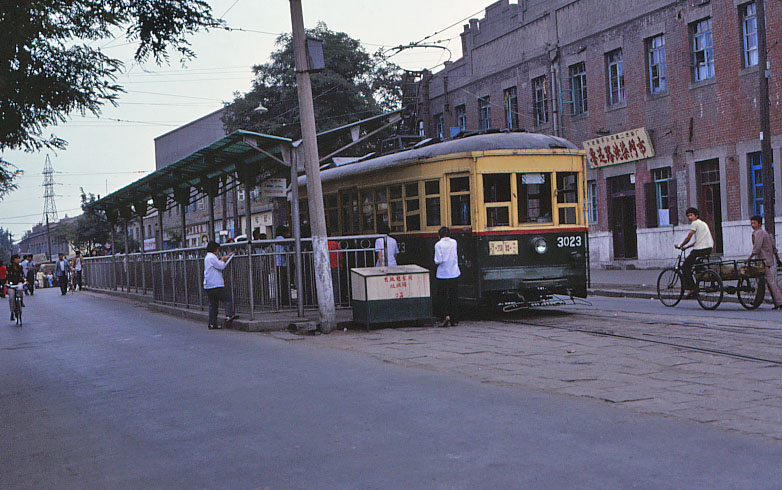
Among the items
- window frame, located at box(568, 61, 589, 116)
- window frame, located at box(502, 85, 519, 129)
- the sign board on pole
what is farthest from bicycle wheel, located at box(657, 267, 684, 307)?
window frame, located at box(502, 85, 519, 129)

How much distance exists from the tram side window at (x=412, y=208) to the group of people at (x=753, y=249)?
4.70m

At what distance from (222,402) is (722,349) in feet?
18.8

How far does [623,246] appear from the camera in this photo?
2902cm

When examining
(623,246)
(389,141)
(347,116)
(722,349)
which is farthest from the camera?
(347,116)

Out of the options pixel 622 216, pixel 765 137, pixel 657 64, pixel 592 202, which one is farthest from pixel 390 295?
pixel 592 202

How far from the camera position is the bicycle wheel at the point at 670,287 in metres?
16.6

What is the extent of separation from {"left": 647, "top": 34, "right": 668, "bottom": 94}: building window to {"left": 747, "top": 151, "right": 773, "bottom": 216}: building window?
4.08 meters

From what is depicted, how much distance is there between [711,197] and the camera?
25.3 m

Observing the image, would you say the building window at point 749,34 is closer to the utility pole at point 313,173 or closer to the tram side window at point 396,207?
the tram side window at point 396,207

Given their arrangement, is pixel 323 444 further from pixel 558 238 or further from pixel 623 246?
pixel 623 246

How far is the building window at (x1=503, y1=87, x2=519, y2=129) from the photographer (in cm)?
3419

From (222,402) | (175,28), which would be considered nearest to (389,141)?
(175,28)

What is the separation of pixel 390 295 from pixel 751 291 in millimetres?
6649

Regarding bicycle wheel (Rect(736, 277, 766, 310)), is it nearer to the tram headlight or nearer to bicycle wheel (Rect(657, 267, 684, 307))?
bicycle wheel (Rect(657, 267, 684, 307))
